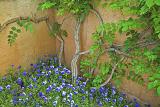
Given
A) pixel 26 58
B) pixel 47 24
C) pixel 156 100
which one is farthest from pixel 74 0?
pixel 156 100

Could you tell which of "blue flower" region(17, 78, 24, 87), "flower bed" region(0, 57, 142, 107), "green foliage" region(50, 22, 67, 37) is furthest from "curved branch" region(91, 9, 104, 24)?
"blue flower" region(17, 78, 24, 87)

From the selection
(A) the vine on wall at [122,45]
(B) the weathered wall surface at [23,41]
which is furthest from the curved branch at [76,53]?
(B) the weathered wall surface at [23,41]

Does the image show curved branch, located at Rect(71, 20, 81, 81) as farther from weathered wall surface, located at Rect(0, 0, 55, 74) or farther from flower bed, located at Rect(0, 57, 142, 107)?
weathered wall surface, located at Rect(0, 0, 55, 74)

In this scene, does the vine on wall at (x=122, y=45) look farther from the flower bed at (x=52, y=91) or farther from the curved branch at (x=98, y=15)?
the flower bed at (x=52, y=91)

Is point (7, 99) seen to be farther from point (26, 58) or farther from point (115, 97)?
point (115, 97)

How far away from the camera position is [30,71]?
181 inches

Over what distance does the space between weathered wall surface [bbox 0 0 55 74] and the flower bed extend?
133 mm

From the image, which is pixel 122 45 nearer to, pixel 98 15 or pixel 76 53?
pixel 98 15

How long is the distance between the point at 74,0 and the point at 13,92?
3.94 feet

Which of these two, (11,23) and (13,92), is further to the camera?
(11,23)

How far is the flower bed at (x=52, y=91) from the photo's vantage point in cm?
376

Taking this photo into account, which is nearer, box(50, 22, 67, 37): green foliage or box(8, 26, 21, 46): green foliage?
box(8, 26, 21, 46): green foliage

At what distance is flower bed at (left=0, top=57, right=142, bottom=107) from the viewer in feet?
12.3

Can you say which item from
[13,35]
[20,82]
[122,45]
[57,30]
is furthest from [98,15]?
[20,82]
